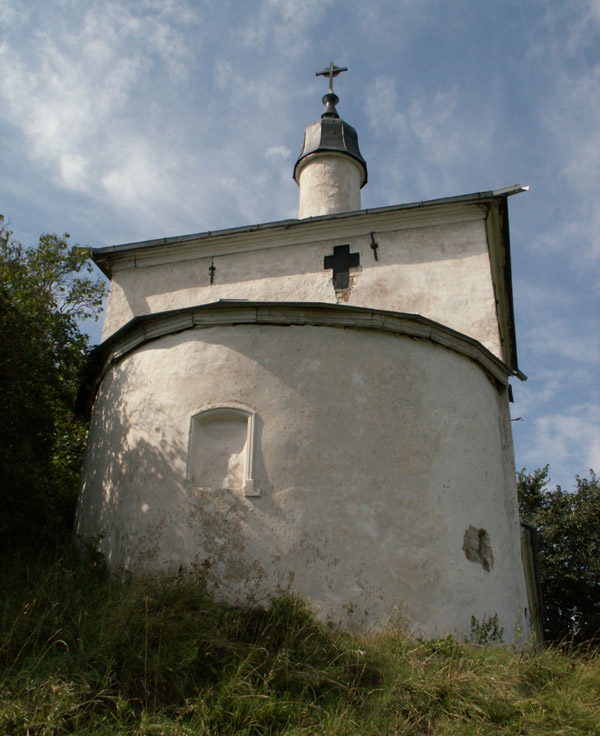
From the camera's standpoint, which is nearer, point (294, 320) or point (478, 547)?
point (478, 547)

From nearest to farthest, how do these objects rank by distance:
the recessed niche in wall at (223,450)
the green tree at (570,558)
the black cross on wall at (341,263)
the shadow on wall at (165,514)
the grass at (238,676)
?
the grass at (238,676), the shadow on wall at (165,514), the recessed niche in wall at (223,450), the black cross on wall at (341,263), the green tree at (570,558)

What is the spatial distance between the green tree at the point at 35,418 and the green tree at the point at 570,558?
1505 cm

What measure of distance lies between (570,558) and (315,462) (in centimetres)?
1692

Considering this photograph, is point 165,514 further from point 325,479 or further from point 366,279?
point 366,279

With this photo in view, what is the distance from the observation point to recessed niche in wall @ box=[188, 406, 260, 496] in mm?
7508

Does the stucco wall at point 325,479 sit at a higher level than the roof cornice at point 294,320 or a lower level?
lower

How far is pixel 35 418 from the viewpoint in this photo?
8992 millimetres

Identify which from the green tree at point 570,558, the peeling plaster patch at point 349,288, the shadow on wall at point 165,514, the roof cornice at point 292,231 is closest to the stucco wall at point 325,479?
the shadow on wall at point 165,514

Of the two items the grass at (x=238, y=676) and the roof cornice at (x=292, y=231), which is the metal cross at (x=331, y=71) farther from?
the grass at (x=238, y=676)

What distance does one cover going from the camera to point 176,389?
8109 millimetres

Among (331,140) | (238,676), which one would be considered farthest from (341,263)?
(238,676)

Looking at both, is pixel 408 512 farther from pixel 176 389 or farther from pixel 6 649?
pixel 6 649

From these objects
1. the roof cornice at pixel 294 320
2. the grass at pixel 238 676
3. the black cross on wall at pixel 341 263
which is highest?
the black cross on wall at pixel 341 263

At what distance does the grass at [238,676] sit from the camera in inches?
189
